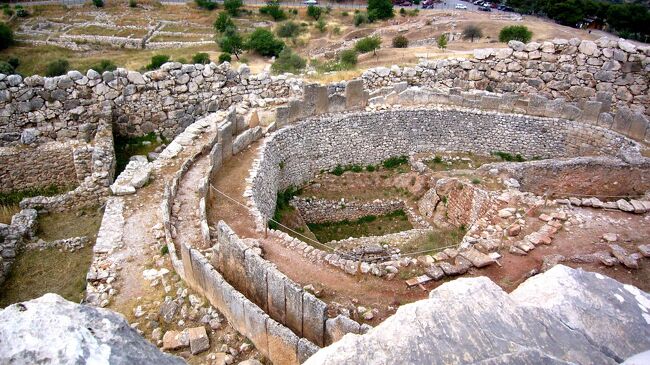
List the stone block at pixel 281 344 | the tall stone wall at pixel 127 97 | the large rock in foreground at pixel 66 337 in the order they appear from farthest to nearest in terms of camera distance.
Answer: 1. the tall stone wall at pixel 127 97
2. the stone block at pixel 281 344
3. the large rock in foreground at pixel 66 337

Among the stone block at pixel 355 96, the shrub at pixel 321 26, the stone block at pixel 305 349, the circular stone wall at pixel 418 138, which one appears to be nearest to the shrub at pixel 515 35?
the shrub at pixel 321 26

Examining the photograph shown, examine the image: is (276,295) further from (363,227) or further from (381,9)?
(381,9)

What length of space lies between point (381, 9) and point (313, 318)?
6355 cm

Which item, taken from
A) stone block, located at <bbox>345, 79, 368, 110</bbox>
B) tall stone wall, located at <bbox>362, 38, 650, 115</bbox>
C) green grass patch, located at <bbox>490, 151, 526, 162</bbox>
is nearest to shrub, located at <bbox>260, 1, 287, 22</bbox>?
tall stone wall, located at <bbox>362, 38, 650, 115</bbox>

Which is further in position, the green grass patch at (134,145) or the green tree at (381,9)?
the green tree at (381,9)

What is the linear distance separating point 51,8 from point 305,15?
1276 inches

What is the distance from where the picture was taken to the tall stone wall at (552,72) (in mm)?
20281

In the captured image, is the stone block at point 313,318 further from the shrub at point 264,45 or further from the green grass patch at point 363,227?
the shrub at point 264,45

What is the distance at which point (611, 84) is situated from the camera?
67.3 ft

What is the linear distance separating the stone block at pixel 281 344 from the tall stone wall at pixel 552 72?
14.5 meters

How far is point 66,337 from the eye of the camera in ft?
14.1

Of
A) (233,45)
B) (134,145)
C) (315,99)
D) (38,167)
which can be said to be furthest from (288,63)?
(38,167)

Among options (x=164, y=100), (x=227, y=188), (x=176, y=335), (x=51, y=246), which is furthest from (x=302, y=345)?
(x=164, y=100)

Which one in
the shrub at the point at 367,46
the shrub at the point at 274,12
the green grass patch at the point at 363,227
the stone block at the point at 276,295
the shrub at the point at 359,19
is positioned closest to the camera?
the stone block at the point at 276,295
